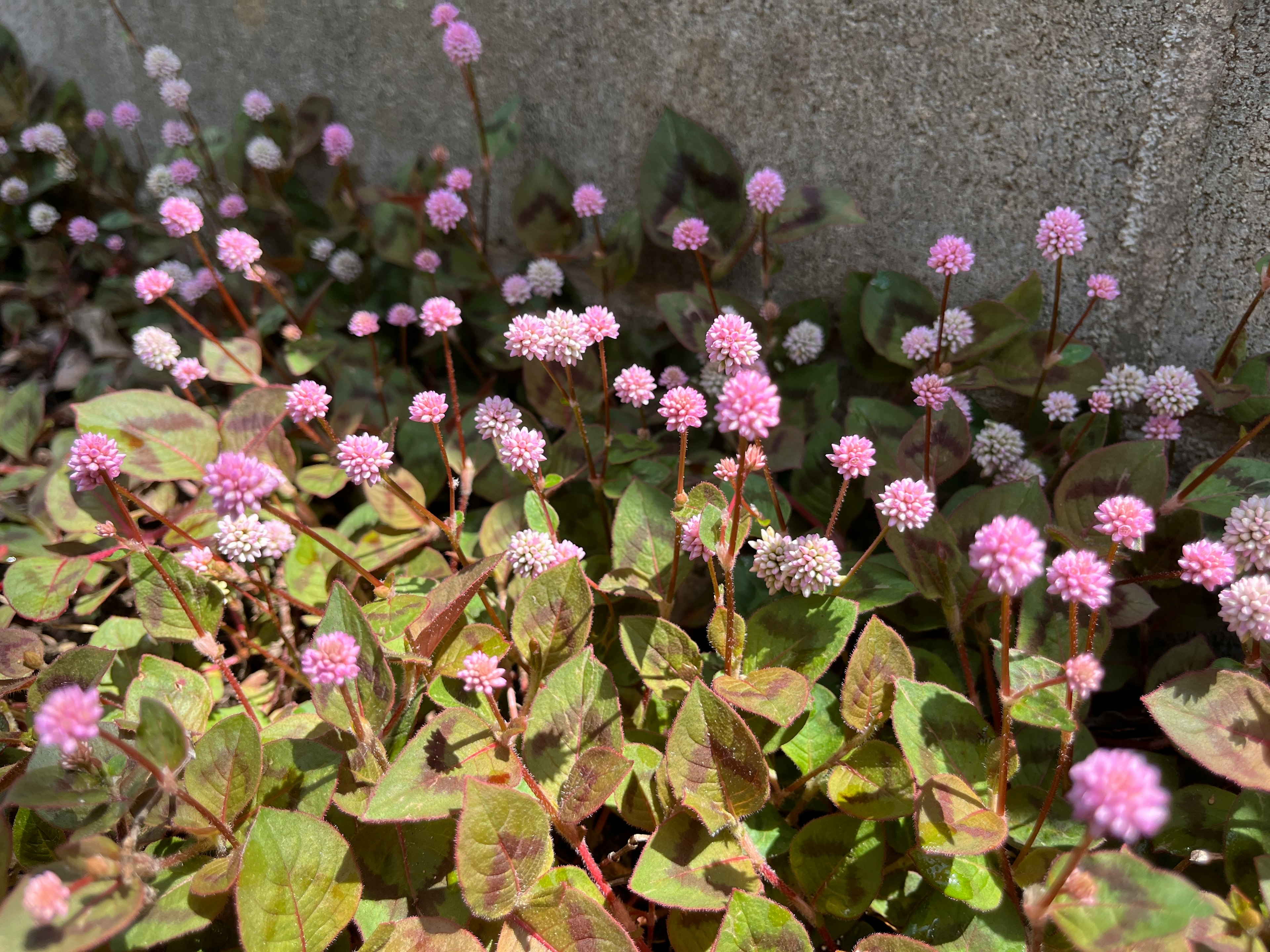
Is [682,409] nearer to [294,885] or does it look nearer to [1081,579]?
[1081,579]

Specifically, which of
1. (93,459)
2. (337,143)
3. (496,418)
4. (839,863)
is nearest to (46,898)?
(93,459)

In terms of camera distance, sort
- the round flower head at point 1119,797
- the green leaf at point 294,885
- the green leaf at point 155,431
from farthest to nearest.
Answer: the green leaf at point 155,431
the green leaf at point 294,885
the round flower head at point 1119,797

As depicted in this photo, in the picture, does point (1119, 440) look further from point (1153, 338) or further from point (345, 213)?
point (345, 213)

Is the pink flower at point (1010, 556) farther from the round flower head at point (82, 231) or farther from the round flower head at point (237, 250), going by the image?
the round flower head at point (82, 231)

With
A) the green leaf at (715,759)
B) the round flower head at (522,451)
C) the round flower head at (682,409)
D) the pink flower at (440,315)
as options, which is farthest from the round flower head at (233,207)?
the green leaf at (715,759)

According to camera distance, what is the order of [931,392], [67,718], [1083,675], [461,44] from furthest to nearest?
[461,44] < [931,392] < [1083,675] < [67,718]

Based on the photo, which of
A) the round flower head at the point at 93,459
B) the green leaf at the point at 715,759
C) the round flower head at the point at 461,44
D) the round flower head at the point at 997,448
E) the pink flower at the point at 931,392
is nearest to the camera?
the green leaf at the point at 715,759
